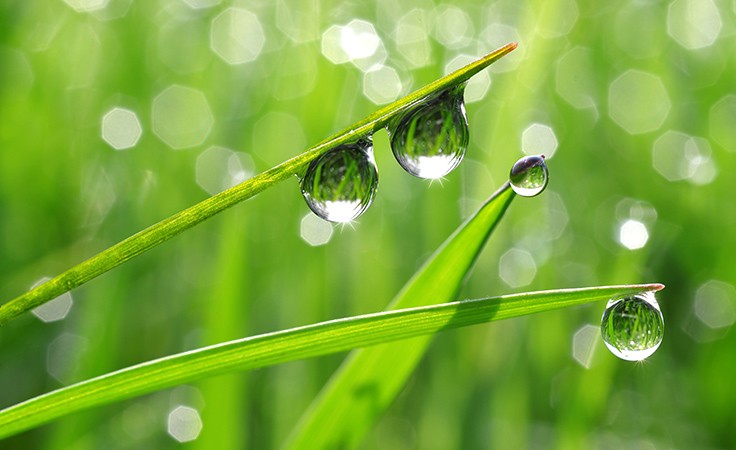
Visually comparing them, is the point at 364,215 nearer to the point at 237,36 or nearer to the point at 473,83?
the point at 473,83

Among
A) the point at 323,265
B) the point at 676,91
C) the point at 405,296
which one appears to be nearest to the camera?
the point at 405,296

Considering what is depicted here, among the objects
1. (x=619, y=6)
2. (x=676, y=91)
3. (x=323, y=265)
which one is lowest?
(x=323, y=265)

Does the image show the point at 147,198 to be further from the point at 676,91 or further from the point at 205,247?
the point at 676,91

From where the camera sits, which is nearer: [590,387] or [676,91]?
[590,387]

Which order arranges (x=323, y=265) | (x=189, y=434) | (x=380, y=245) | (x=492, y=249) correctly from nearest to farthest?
(x=189, y=434)
(x=323, y=265)
(x=380, y=245)
(x=492, y=249)

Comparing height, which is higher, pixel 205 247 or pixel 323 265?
pixel 205 247

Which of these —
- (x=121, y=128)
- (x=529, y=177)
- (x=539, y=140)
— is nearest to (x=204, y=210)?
(x=529, y=177)

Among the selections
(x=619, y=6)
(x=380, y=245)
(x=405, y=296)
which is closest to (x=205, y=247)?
(x=380, y=245)
